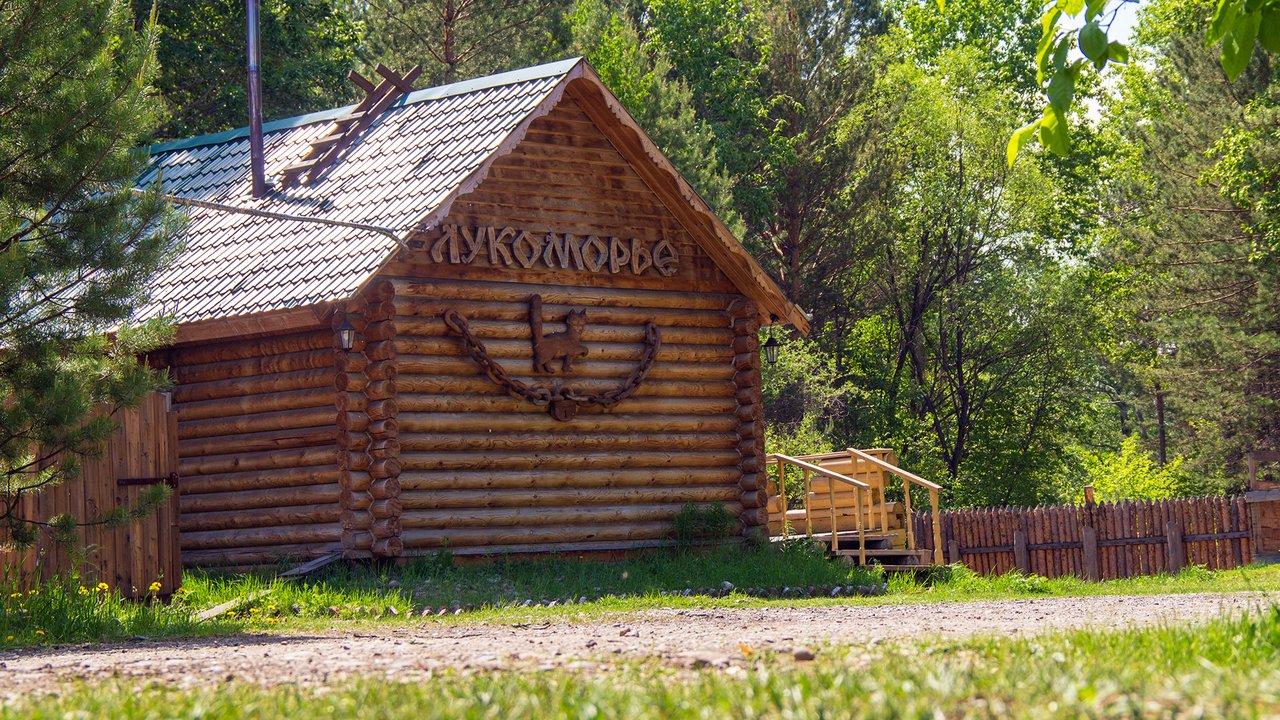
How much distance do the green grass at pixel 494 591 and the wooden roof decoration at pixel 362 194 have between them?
125 inches

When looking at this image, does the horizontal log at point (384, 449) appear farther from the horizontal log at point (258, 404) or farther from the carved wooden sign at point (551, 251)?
the carved wooden sign at point (551, 251)

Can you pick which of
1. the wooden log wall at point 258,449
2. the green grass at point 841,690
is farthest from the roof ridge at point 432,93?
the green grass at point 841,690

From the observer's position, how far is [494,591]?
51.8 feet

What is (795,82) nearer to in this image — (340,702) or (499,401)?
(499,401)

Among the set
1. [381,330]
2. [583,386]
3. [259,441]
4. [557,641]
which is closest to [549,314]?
[583,386]

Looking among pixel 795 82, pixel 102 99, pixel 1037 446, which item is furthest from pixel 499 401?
pixel 1037 446

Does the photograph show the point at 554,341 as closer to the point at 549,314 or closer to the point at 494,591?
the point at 549,314

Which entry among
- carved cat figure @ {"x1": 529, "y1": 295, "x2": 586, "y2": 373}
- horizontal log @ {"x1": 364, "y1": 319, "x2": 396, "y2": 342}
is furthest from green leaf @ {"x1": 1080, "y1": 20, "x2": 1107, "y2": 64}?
carved cat figure @ {"x1": 529, "y1": 295, "x2": 586, "y2": 373}

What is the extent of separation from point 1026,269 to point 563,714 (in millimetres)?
47785

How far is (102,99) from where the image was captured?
12.0 m

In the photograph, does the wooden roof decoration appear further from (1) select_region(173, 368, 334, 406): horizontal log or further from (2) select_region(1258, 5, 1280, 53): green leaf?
(2) select_region(1258, 5, 1280, 53): green leaf

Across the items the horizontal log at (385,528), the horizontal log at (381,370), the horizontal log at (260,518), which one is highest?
the horizontal log at (381,370)

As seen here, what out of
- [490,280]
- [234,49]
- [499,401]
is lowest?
[499,401]

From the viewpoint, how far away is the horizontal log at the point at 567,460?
58.2 ft
